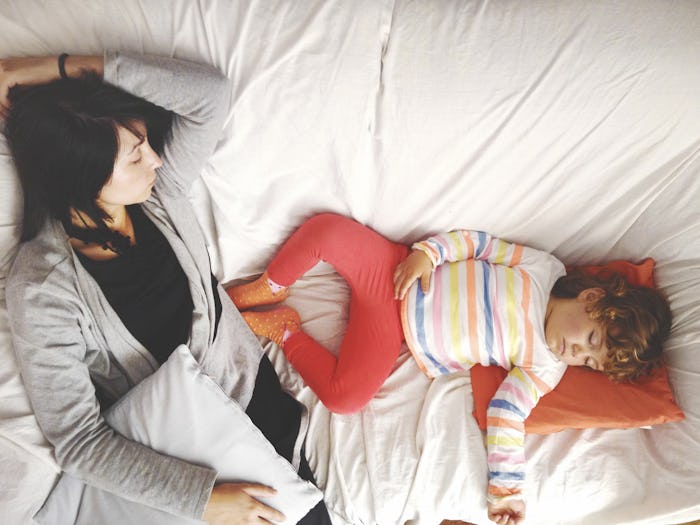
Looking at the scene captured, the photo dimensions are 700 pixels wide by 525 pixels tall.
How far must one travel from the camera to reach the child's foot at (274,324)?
48.8 inches

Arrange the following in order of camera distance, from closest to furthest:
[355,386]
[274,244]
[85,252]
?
[85,252]
[355,386]
[274,244]

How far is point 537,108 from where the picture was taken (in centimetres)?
103

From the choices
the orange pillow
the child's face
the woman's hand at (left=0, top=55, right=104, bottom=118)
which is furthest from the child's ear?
the woman's hand at (left=0, top=55, right=104, bottom=118)

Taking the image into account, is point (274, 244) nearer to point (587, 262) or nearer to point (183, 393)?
point (183, 393)

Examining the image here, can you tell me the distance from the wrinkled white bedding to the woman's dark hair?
98 millimetres

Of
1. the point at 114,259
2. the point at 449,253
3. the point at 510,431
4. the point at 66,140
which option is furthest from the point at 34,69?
the point at 510,431

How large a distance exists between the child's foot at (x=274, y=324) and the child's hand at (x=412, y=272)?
282mm

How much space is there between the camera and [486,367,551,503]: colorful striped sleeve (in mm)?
1037

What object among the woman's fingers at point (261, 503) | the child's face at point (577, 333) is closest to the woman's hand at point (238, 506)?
the woman's fingers at point (261, 503)

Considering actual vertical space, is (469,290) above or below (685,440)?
above

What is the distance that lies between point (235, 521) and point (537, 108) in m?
1.03

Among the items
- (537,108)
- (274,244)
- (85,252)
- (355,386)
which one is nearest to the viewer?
(85,252)

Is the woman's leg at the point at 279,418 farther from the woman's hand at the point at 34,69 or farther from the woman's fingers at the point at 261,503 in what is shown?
the woman's hand at the point at 34,69

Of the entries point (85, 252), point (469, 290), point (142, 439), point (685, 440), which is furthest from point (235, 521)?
point (685, 440)
